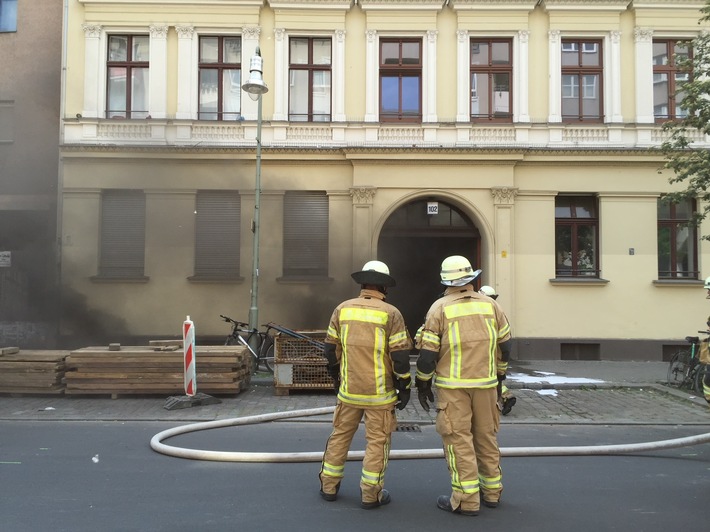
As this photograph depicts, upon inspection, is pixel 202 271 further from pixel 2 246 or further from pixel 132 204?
pixel 2 246

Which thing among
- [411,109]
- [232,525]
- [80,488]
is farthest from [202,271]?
[232,525]

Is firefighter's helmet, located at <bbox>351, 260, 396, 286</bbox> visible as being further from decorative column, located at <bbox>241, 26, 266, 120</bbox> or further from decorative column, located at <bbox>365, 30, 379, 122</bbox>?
decorative column, located at <bbox>241, 26, 266, 120</bbox>

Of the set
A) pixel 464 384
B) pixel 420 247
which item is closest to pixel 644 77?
pixel 420 247

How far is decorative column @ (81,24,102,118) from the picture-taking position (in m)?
13.3

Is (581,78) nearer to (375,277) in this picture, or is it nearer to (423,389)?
(375,277)

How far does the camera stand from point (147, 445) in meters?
5.89

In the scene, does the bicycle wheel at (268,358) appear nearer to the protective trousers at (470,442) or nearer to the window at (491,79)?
the protective trousers at (470,442)

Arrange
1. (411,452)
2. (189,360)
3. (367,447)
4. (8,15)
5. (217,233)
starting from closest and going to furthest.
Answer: (367,447)
(411,452)
(189,360)
(217,233)
(8,15)

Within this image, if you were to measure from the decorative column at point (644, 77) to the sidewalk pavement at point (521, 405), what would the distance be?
6.38 metres

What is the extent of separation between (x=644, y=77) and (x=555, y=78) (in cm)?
208

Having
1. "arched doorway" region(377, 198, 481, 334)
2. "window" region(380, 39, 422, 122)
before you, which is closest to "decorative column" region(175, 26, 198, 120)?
"window" region(380, 39, 422, 122)

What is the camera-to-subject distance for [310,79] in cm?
1355

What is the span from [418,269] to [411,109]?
3.96m

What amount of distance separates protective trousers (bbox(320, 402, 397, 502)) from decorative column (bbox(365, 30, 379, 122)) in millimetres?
10238
